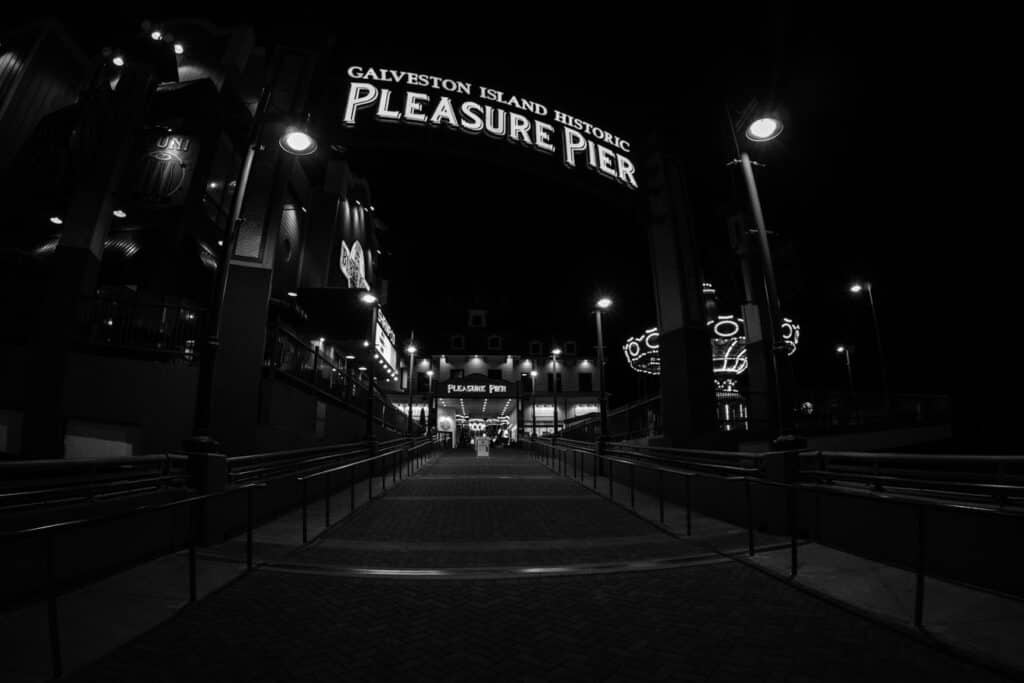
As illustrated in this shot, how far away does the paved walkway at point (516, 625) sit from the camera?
3.23 metres

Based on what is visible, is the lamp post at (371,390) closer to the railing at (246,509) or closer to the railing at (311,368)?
the railing at (246,509)

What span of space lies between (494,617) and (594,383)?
162 feet

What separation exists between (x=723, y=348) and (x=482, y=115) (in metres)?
14.4

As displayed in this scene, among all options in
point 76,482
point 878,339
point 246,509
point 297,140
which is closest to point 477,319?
point 878,339

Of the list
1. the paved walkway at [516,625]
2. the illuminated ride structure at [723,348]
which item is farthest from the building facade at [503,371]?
the paved walkway at [516,625]

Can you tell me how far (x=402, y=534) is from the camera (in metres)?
7.76

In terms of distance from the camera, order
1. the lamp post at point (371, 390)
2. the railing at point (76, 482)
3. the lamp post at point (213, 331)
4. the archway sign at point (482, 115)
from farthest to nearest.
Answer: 1. the lamp post at point (371, 390)
2. the archway sign at point (482, 115)
3. the lamp post at point (213, 331)
4. the railing at point (76, 482)

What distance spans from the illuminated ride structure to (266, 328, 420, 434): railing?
39.5ft

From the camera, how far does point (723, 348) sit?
69.9ft

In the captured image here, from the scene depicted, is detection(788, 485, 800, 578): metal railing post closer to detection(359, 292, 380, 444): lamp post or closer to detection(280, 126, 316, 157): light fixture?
detection(280, 126, 316, 157): light fixture

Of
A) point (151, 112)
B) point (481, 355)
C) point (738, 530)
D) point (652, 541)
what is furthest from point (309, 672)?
point (481, 355)

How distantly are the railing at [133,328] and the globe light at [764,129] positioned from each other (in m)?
12.0

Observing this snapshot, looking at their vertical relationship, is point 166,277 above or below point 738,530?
above

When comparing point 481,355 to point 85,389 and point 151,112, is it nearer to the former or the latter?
point 151,112
